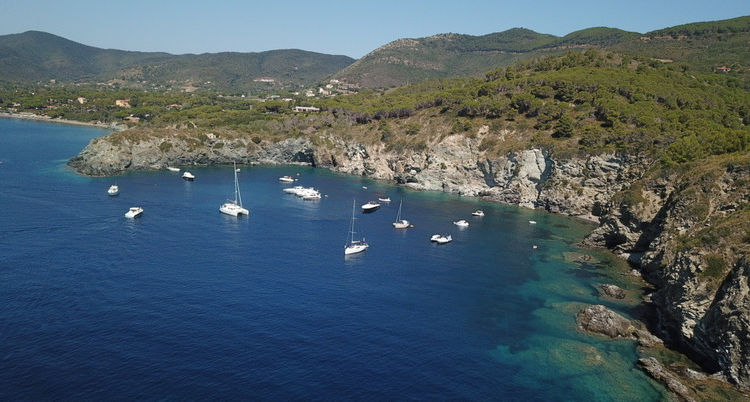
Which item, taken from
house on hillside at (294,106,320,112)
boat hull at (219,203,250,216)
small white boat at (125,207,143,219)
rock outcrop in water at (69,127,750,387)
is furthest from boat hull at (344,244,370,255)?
house on hillside at (294,106,320,112)

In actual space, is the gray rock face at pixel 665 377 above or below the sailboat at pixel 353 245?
below

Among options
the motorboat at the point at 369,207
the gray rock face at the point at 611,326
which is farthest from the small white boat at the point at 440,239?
the gray rock face at the point at 611,326

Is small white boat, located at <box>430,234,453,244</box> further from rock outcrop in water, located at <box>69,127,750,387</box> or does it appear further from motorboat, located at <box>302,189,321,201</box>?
motorboat, located at <box>302,189,321,201</box>

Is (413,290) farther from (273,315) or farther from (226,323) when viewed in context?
(226,323)

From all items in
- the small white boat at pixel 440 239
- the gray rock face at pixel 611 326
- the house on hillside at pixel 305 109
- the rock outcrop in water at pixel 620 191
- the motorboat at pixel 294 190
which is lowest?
the gray rock face at pixel 611 326

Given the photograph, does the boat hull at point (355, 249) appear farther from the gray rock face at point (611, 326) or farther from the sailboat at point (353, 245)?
the gray rock face at point (611, 326)
